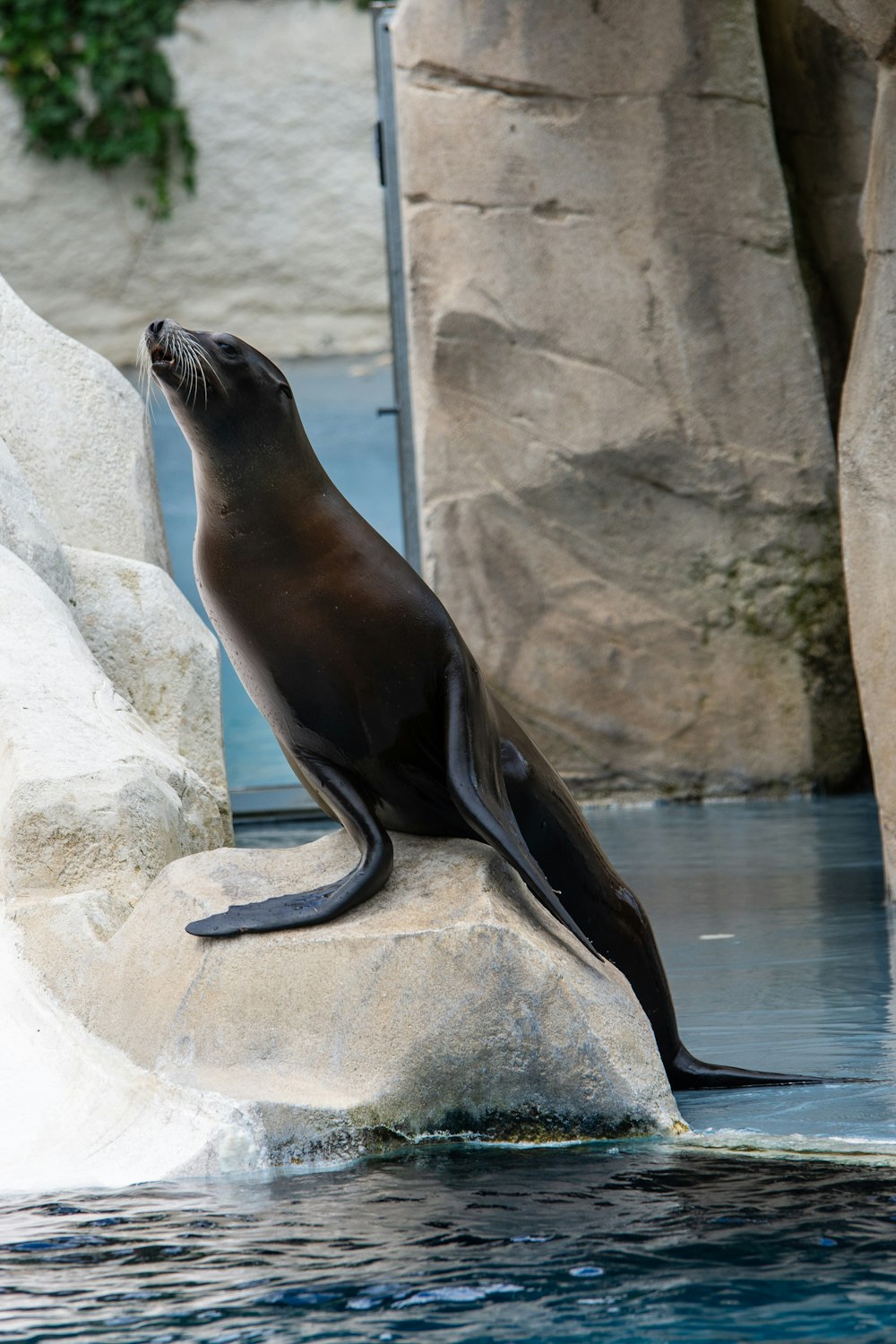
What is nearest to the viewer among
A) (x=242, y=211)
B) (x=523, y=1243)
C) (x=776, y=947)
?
(x=523, y=1243)

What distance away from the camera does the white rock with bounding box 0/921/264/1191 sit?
271 cm

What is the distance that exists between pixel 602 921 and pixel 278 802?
21.1 feet

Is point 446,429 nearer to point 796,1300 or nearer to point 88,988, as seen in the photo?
point 88,988

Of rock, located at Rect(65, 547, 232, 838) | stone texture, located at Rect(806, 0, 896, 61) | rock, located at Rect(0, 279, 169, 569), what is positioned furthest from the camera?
rock, located at Rect(0, 279, 169, 569)

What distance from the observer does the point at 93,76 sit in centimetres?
1370

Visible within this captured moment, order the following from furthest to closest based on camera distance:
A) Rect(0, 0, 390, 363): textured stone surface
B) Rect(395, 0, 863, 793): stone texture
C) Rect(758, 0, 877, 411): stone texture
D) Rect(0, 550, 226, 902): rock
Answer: Rect(0, 0, 390, 363): textured stone surface, Rect(758, 0, 877, 411): stone texture, Rect(395, 0, 863, 793): stone texture, Rect(0, 550, 226, 902): rock

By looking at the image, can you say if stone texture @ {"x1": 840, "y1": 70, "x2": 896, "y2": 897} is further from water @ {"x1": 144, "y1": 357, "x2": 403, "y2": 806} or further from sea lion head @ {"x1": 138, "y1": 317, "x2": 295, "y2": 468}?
water @ {"x1": 144, "y1": 357, "x2": 403, "y2": 806}

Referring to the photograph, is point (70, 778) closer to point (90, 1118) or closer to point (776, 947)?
point (90, 1118)

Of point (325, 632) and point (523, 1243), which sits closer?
point (523, 1243)

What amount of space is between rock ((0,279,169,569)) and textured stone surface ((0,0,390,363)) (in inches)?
333

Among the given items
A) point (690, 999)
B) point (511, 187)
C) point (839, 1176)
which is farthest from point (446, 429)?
point (839, 1176)

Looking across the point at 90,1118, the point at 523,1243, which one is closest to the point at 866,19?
the point at 90,1118

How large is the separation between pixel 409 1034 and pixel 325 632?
2.33 feet

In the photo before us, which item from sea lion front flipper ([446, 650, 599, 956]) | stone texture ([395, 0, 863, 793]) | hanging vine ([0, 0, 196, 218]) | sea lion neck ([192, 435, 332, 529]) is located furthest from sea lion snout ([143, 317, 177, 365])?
hanging vine ([0, 0, 196, 218])
